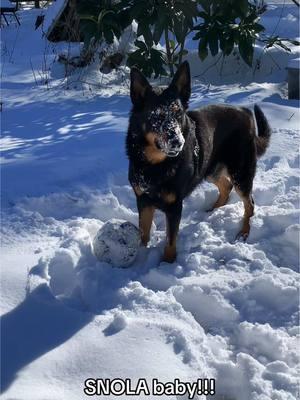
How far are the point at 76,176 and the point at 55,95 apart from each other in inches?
100

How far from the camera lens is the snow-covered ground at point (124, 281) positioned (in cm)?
212

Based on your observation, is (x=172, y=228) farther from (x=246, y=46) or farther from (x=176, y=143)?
(x=246, y=46)

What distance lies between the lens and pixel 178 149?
2625mm

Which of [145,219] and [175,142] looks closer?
[175,142]

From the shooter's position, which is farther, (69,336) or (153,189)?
(153,189)

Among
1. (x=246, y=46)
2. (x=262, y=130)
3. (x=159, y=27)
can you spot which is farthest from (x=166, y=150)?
(x=246, y=46)

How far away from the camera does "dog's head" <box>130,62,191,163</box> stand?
104 inches

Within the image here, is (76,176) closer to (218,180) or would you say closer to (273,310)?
(218,180)

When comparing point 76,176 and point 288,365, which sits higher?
point 76,176

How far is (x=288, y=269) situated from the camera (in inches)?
117

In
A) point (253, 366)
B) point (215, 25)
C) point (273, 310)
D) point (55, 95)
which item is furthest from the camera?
point (55, 95)

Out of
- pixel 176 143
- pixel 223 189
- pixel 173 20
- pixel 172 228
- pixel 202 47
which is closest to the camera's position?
pixel 176 143

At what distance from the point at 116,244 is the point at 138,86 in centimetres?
101

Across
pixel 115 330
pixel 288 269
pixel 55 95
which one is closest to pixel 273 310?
pixel 288 269
